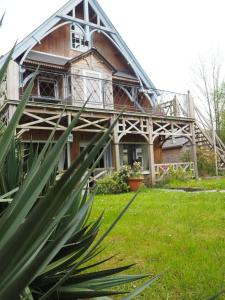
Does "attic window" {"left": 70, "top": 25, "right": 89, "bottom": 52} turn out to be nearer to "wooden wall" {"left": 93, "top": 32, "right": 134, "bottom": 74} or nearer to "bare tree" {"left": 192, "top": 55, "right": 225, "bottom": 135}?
"wooden wall" {"left": 93, "top": 32, "right": 134, "bottom": 74}

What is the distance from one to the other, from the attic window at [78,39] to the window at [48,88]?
7.29 feet

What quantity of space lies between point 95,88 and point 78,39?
290 cm

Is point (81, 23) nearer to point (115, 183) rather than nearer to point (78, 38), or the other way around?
point (78, 38)

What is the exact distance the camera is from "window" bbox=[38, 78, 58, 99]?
41.5ft

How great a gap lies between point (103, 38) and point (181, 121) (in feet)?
20.1

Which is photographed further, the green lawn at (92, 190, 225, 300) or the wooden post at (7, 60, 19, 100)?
the wooden post at (7, 60, 19, 100)

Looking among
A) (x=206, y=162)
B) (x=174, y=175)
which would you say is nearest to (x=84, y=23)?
(x=174, y=175)

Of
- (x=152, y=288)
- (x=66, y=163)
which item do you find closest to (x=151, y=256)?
(x=152, y=288)

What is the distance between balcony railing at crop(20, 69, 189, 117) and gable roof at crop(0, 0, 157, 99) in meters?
0.81

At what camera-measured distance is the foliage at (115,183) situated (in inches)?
400

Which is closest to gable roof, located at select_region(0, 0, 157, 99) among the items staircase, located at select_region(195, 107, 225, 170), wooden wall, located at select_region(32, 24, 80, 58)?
wooden wall, located at select_region(32, 24, 80, 58)

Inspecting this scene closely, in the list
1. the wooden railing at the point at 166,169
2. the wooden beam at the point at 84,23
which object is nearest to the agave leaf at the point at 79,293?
the wooden railing at the point at 166,169

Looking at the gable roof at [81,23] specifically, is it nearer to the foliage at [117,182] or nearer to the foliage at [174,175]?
the foliage at [174,175]

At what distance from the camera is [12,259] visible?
0.50 metres
